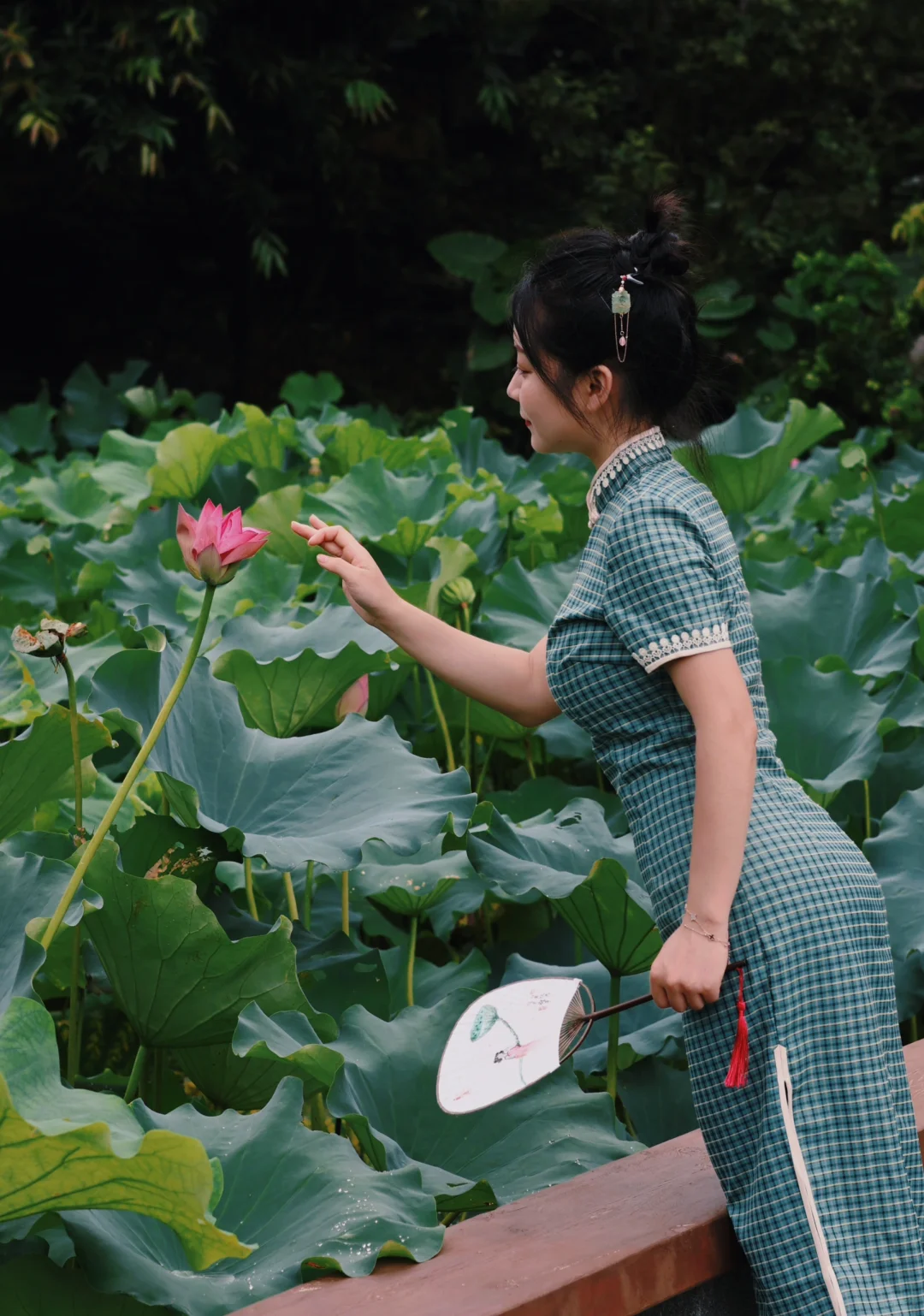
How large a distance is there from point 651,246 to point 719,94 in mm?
6451

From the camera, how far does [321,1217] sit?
971 millimetres

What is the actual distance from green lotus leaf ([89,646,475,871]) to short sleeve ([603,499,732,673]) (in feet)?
1.06

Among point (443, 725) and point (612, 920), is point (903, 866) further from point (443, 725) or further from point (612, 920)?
point (443, 725)

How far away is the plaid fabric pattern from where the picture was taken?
1.01 metres

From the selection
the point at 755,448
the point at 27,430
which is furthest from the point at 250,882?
the point at 27,430

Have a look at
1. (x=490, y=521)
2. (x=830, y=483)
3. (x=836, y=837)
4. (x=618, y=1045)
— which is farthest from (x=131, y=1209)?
(x=830, y=483)

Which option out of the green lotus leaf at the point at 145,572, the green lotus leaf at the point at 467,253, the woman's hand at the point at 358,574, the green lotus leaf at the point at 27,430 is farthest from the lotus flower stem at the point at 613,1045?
the green lotus leaf at the point at 467,253

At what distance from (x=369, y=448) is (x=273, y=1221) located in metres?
2.23

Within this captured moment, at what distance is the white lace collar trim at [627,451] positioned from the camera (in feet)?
3.63

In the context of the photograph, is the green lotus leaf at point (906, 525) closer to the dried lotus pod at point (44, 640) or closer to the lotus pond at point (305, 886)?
the lotus pond at point (305, 886)

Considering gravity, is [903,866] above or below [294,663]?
below

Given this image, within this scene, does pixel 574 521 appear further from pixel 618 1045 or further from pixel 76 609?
pixel 618 1045

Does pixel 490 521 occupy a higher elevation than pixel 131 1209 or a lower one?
lower

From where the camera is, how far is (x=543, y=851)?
4.66 feet
